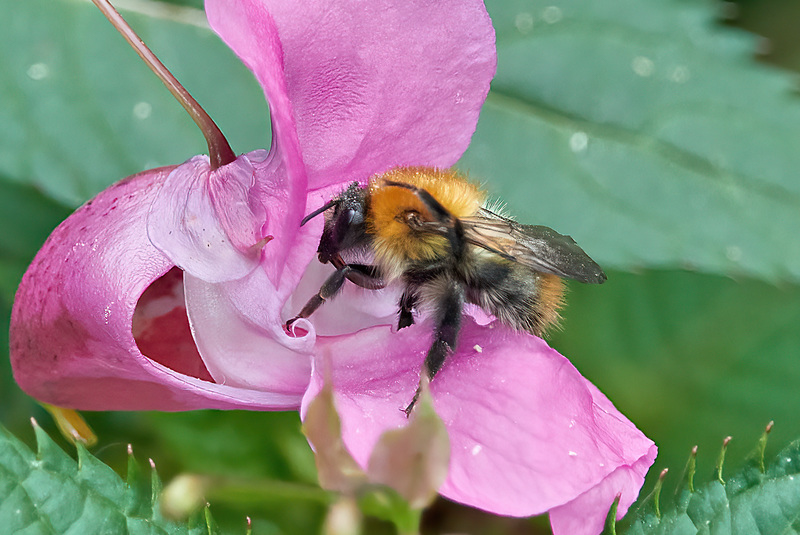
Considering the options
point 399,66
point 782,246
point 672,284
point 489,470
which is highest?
point 399,66

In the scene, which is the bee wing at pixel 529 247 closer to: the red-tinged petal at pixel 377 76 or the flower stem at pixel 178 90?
the red-tinged petal at pixel 377 76

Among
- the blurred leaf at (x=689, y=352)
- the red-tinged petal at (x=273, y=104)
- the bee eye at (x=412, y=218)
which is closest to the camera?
the red-tinged petal at (x=273, y=104)

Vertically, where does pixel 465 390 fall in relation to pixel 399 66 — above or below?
below

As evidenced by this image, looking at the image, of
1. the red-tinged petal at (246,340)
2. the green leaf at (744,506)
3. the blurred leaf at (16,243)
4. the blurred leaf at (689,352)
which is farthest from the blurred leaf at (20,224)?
the green leaf at (744,506)

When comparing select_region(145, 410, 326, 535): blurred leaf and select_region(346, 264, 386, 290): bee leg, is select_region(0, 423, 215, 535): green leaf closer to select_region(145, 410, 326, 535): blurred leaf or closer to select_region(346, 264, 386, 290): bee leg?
select_region(346, 264, 386, 290): bee leg

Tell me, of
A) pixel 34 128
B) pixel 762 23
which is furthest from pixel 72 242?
pixel 762 23

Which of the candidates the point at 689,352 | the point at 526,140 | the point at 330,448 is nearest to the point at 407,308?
the point at 330,448

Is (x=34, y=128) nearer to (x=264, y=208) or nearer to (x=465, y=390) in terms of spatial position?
(x=264, y=208)
